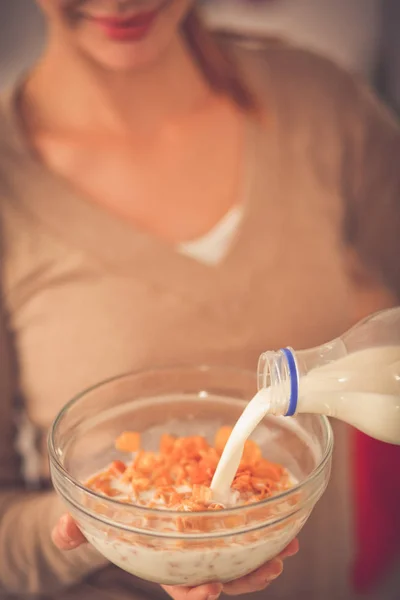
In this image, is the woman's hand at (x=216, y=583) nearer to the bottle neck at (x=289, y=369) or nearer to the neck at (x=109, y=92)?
the bottle neck at (x=289, y=369)

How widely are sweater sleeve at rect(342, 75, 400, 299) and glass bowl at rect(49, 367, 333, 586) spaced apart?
0.32 metres

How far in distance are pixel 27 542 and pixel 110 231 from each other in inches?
15.4

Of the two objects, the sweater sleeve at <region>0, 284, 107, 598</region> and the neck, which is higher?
the neck

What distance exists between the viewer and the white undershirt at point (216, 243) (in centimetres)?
88

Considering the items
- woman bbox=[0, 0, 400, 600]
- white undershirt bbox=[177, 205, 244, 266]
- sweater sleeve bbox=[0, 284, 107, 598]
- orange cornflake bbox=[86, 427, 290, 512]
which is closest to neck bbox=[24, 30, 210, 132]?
woman bbox=[0, 0, 400, 600]

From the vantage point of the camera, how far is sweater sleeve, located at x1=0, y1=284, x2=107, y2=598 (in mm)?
817

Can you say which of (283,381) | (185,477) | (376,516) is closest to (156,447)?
(185,477)

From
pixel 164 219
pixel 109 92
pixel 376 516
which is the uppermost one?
pixel 109 92

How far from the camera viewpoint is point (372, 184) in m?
0.92

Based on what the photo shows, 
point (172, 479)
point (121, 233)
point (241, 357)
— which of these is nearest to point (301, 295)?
point (241, 357)

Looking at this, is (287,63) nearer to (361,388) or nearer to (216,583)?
(361,388)

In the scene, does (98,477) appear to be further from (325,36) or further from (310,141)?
(325,36)

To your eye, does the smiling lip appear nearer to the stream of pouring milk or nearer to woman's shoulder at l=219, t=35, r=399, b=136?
woman's shoulder at l=219, t=35, r=399, b=136

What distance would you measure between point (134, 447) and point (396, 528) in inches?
20.0
